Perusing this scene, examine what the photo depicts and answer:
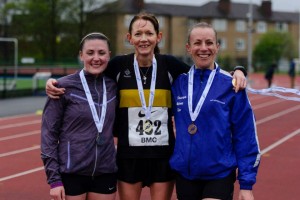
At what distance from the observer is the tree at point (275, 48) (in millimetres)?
65438

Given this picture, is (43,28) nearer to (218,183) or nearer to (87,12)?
(87,12)

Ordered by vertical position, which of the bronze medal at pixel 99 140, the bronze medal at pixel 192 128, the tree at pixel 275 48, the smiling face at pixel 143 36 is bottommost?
the bronze medal at pixel 99 140

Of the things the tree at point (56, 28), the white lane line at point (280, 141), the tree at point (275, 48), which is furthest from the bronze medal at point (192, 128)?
the tree at point (275, 48)

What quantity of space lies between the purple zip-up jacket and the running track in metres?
2.97

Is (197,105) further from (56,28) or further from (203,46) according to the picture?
(56,28)

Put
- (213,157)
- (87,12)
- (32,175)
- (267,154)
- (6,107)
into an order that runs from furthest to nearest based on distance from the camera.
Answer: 1. (87,12)
2. (6,107)
3. (267,154)
4. (32,175)
5. (213,157)

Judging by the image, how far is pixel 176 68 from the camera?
3756 millimetres

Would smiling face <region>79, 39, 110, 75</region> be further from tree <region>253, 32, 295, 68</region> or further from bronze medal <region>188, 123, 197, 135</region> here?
tree <region>253, 32, 295, 68</region>

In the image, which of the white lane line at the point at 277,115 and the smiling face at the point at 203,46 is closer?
the smiling face at the point at 203,46

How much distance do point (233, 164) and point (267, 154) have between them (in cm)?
627

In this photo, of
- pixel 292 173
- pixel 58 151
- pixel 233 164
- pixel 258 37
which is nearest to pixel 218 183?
pixel 233 164

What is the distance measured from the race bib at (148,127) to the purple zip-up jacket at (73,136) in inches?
6.9

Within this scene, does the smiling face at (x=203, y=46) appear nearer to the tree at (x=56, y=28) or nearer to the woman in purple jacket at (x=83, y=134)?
the woman in purple jacket at (x=83, y=134)

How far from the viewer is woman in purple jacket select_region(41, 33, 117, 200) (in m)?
3.48
